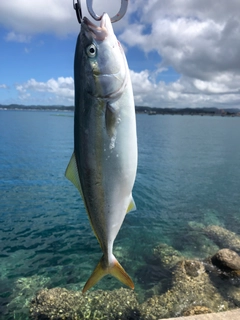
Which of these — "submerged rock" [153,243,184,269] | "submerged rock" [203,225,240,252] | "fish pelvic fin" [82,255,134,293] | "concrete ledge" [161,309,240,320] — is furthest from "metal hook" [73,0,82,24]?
"submerged rock" [203,225,240,252]

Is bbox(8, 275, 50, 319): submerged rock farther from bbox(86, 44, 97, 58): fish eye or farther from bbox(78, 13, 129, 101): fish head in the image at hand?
bbox(86, 44, 97, 58): fish eye

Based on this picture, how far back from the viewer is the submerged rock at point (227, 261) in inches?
550

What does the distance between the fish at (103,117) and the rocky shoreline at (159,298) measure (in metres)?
8.85

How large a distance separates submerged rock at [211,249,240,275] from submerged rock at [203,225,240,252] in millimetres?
2834

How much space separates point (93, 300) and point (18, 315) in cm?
293

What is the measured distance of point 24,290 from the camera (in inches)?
503

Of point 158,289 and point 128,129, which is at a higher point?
point 128,129

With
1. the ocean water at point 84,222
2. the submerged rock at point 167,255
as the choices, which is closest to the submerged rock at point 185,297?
the ocean water at point 84,222

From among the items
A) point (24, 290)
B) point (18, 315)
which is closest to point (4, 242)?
point (24, 290)

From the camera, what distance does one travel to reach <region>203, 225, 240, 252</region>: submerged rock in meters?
17.6

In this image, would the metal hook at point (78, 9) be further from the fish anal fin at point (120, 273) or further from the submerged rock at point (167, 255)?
the submerged rock at point (167, 255)

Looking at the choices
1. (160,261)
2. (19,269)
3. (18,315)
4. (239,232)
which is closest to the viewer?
(18,315)

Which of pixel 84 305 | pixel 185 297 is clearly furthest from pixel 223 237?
pixel 84 305

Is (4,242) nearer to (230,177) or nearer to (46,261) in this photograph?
(46,261)
